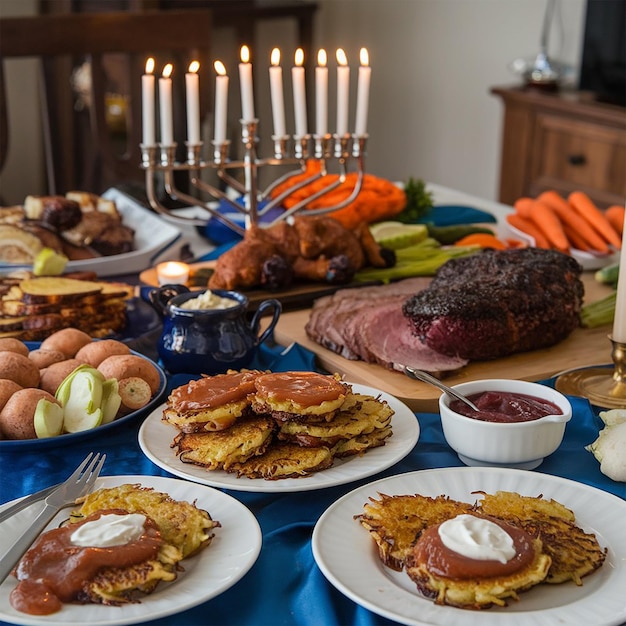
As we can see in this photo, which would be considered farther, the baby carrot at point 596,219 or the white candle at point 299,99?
the baby carrot at point 596,219

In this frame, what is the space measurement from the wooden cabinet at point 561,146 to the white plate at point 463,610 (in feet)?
12.1

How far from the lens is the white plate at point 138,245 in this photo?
2.65m

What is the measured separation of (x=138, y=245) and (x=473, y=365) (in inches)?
50.3

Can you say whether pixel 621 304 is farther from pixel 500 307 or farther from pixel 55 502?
pixel 55 502

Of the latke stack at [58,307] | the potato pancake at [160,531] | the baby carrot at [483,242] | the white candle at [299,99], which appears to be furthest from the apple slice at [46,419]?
the baby carrot at [483,242]

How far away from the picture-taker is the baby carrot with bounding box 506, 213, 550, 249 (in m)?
2.88

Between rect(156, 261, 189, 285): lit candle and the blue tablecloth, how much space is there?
623 millimetres

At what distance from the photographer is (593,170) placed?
16.2ft

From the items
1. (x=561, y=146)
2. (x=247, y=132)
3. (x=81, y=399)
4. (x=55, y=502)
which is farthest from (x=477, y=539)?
(x=561, y=146)

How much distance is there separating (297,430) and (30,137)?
5671 millimetres

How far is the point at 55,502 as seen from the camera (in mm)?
1321

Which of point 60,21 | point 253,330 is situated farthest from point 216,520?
point 60,21

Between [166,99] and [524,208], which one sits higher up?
[166,99]

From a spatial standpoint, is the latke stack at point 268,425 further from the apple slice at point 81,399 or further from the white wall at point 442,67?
the white wall at point 442,67
